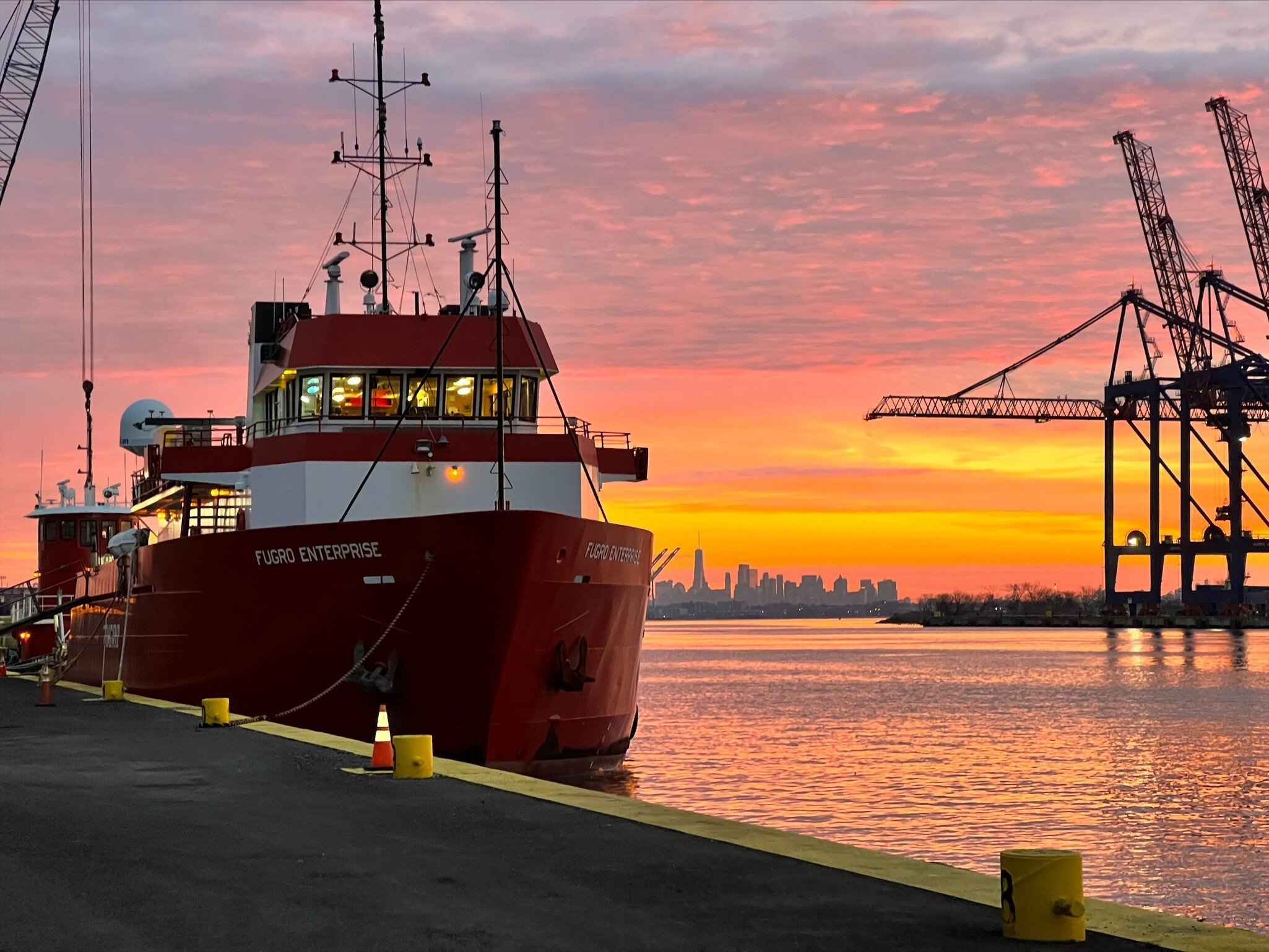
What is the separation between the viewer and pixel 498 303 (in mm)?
23359

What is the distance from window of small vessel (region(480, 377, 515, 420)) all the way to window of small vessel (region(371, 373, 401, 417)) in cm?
149

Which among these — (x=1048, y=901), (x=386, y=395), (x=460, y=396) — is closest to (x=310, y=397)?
(x=386, y=395)

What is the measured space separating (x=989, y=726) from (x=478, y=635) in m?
31.9

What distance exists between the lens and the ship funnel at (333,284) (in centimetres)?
3147

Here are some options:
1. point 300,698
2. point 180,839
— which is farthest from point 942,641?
point 180,839

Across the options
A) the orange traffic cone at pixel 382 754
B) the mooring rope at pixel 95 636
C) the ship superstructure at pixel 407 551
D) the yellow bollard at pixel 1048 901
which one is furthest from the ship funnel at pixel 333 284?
the yellow bollard at pixel 1048 901

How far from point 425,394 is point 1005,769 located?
58.1 ft

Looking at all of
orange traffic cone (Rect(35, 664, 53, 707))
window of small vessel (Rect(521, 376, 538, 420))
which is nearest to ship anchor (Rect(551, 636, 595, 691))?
window of small vessel (Rect(521, 376, 538, 420))

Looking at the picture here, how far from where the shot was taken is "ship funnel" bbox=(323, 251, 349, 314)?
31.5 metres

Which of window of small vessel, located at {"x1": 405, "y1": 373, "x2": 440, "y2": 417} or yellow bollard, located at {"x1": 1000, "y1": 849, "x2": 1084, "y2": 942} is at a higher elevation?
window of small vessel, located at {"x1": 405, "y1": 373, "x2": 440, "y2": 417}

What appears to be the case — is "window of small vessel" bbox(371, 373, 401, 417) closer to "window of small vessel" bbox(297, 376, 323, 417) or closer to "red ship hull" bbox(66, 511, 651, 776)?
"window of small vessel" bbox(297, 376, 323, 417)

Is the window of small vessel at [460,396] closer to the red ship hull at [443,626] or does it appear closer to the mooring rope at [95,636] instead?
the red ship hull at [443,626]

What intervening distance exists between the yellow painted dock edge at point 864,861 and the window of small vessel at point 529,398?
9995 millimetres

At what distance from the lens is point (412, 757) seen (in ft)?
56.0
